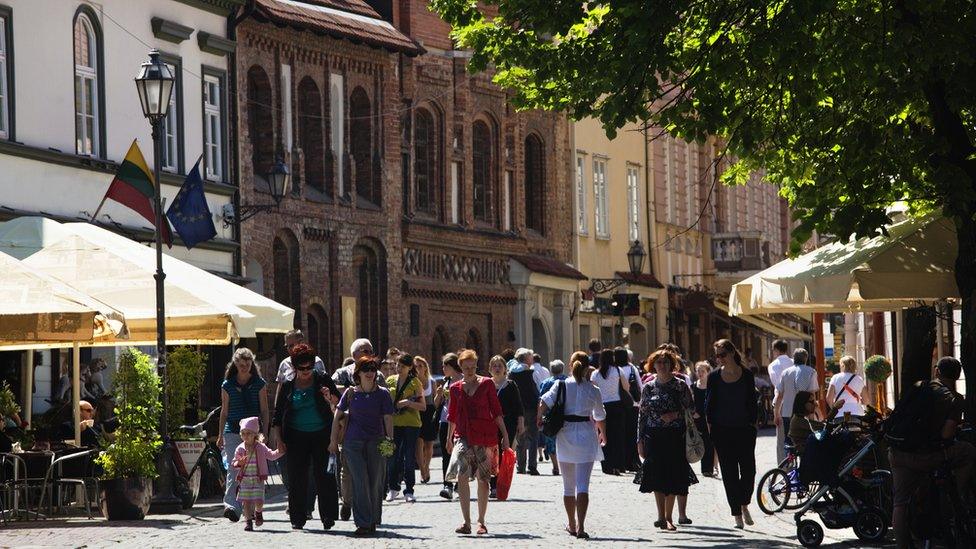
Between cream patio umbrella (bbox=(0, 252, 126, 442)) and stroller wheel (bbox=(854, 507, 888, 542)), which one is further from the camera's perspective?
cream patio umbrella (bbox=(0, 252, 126, 442))

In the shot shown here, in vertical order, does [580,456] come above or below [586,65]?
below

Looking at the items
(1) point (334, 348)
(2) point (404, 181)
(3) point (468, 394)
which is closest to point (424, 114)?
(2) point (404, 181)

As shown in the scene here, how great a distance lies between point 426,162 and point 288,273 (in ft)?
23.8

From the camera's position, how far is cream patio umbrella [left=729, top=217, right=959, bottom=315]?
18062mm

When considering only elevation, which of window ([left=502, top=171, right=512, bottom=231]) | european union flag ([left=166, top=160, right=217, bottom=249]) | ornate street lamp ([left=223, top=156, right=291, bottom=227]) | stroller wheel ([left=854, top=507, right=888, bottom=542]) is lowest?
stroller wheel ([left=854, top=507, right=888, bottom=542])

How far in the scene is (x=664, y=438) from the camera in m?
19.0

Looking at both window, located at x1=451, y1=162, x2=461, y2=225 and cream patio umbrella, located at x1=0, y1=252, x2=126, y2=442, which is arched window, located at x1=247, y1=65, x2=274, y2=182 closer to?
window, located at x1=451, y1=162, x2=461, y2=225

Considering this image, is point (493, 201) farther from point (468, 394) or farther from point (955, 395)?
point (955, 395)

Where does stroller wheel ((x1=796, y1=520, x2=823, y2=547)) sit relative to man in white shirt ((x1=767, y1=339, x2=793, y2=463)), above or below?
below

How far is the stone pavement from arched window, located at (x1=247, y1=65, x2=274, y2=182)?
15.5 meters

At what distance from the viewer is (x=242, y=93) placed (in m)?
36.9

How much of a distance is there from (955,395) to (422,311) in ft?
94.1

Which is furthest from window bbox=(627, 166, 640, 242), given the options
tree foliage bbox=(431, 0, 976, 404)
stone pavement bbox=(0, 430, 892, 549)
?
tree foliage bbox=(431, 0, 976, 404)

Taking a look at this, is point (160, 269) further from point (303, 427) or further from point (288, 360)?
point (303, 427)
